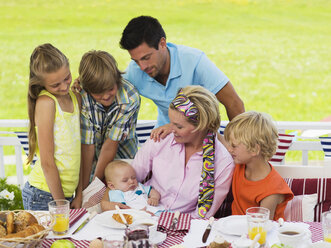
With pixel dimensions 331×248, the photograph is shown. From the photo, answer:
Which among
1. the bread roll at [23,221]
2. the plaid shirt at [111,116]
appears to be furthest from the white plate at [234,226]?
the plaid shirt at [111,116]

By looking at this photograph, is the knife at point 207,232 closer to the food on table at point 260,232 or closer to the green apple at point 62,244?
the food on table at point 260,232

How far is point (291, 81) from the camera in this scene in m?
7.66

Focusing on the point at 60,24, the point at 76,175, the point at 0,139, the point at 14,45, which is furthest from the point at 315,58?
the point at 76,175

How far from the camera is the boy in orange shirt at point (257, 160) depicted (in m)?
1.98

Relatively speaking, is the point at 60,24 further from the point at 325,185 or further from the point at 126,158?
the point at 325,185

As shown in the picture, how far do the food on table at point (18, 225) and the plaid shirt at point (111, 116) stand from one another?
74cm

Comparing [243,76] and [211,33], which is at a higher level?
[211,33]

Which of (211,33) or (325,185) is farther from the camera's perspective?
(211,33)

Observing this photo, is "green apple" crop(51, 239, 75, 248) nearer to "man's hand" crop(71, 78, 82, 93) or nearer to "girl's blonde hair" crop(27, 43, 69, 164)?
"girl's blonde hair" crop(27, 43, 69, 164)

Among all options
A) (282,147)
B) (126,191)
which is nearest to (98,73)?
(126,191)

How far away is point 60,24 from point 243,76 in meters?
3.01

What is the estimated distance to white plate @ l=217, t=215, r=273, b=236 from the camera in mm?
1622

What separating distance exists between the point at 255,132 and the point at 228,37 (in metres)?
5.81

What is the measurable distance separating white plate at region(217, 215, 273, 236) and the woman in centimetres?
32
